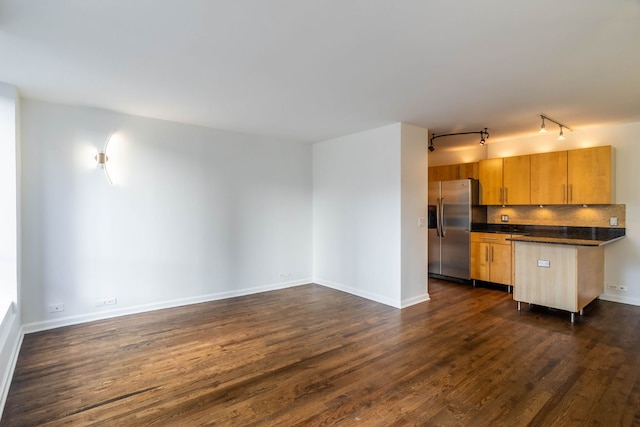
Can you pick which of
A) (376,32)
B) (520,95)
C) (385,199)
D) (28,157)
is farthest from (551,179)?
(28,157)

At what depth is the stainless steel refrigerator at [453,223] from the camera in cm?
562

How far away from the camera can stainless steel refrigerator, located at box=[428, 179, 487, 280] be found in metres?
5.62

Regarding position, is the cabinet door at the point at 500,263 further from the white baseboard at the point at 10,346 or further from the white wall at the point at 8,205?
the white wall at the point at 8,205

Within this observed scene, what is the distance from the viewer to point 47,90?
10.7 feet

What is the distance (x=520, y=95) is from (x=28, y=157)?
17.3 ft

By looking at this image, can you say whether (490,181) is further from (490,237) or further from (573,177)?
(573,177)

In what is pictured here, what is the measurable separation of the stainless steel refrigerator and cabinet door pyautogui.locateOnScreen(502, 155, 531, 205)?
49cm

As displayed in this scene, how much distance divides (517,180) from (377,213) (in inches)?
99.3

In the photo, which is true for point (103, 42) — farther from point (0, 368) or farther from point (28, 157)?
point (0, 368)

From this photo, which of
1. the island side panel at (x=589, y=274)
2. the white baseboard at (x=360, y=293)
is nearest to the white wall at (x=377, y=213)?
the white baseboard at (x=360, y=293)

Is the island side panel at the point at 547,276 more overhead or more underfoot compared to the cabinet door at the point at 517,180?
more underfoot

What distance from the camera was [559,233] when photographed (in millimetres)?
5098

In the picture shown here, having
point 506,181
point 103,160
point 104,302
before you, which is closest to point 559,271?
point 506,181

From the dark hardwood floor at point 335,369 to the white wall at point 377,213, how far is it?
62 centimetres
